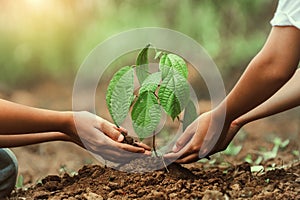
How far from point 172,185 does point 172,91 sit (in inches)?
12.2

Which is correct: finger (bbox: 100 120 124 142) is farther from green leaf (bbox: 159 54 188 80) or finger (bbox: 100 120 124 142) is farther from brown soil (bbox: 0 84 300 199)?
green leaf (bbox: 159 54 188 80)

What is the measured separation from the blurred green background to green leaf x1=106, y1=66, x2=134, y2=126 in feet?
9.01

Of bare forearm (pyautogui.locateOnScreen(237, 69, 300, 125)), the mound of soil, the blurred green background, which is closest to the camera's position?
the mound of soil

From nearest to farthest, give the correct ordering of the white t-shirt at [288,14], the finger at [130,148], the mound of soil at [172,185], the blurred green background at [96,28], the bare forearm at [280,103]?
the white t-shirt at [288,14] → the mound of soil at [172,185] → the finger at [130,148] → the bare forearm at [280,103] → the blurred green background at [96,28]

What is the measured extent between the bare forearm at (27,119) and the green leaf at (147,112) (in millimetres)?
231

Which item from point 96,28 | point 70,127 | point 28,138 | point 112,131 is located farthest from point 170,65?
point 96,28

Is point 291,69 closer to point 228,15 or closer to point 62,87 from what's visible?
point 228,15

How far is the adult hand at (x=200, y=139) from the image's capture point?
213 centimetres

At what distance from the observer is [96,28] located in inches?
201

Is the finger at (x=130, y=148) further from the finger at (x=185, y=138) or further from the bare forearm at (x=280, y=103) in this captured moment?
the bare forearm at (x=280, y=103)

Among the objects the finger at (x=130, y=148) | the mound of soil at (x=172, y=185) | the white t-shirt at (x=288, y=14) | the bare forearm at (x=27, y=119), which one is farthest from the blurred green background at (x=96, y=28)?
the white t-shirt at (x=288, y=14)

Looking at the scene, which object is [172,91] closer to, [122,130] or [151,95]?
[151,95]

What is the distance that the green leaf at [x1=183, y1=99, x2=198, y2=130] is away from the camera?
2.18 meters

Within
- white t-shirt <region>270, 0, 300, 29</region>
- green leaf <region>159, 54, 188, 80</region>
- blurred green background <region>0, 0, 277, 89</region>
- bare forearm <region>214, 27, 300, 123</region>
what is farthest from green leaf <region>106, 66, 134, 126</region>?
blurred green background <region>0, 0, 277, 89</region>
